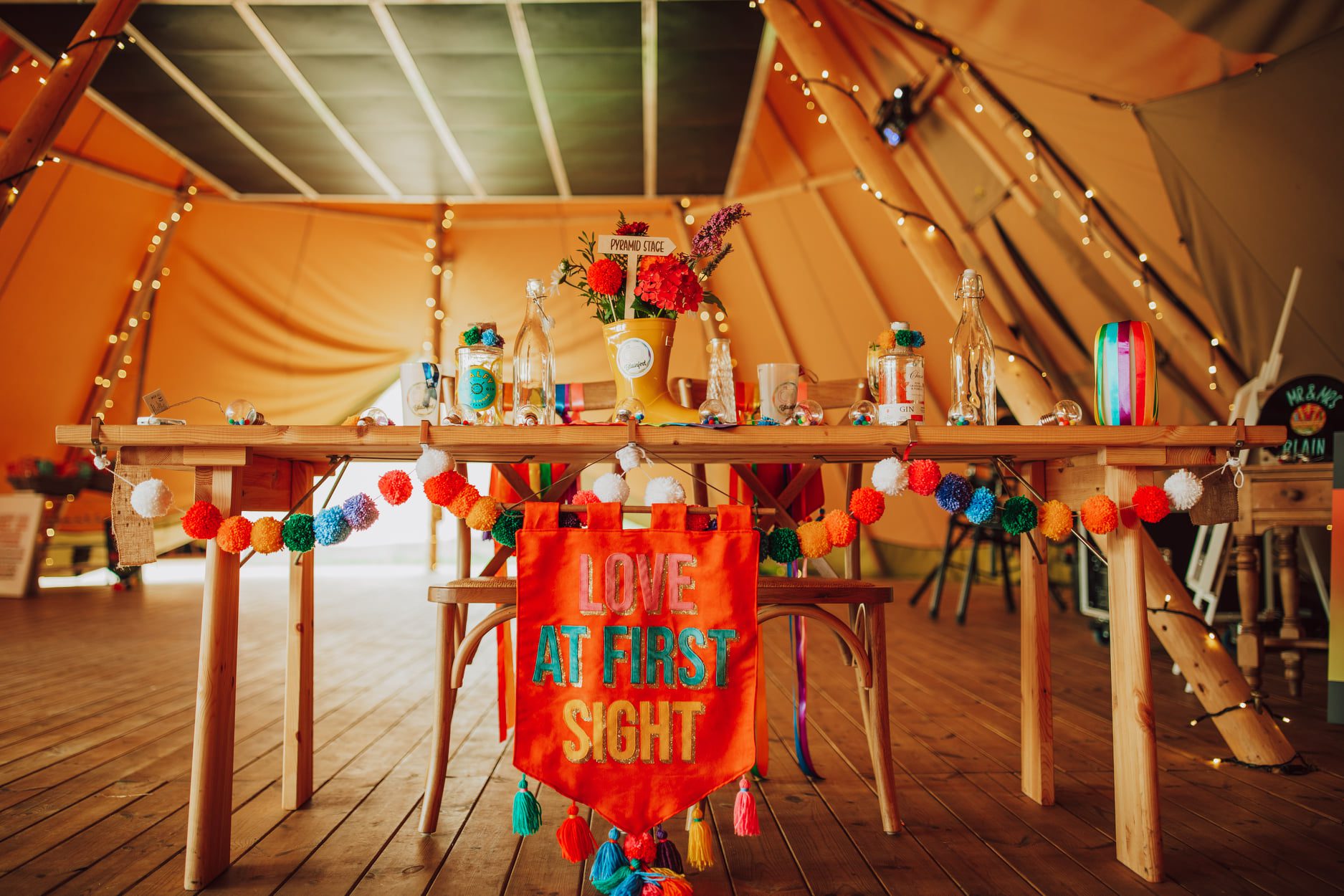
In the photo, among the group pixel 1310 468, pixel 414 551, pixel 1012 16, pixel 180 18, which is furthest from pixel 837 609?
pixel 414 551

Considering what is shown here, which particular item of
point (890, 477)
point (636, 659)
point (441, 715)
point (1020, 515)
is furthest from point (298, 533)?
point (1020, 515)

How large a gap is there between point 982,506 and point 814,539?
0.28 m

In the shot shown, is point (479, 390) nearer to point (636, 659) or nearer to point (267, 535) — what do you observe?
point (267, 535)

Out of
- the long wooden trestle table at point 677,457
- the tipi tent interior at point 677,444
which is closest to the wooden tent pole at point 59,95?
the tipi tent interior at point 677,444

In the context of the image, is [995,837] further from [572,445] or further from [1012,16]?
[1012,16]

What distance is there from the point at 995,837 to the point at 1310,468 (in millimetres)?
1625

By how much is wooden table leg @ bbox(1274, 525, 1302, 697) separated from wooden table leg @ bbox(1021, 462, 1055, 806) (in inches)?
55.8

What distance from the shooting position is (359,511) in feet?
4.40

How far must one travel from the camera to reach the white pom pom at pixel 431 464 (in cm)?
128

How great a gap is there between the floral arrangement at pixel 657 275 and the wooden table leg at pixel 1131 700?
757 mm

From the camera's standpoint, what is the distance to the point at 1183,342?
11.8ft

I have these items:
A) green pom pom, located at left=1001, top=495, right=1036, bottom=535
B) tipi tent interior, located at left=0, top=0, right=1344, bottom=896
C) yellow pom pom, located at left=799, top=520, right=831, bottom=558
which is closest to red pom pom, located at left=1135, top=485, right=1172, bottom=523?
tipi tent interior, located at left=0, top=0, right=1344, bottom=896

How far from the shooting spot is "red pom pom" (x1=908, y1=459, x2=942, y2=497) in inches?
50.5

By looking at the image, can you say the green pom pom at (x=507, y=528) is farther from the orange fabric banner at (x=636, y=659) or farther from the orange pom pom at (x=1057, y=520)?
the orange pom pom at (x=1057, y=520)
